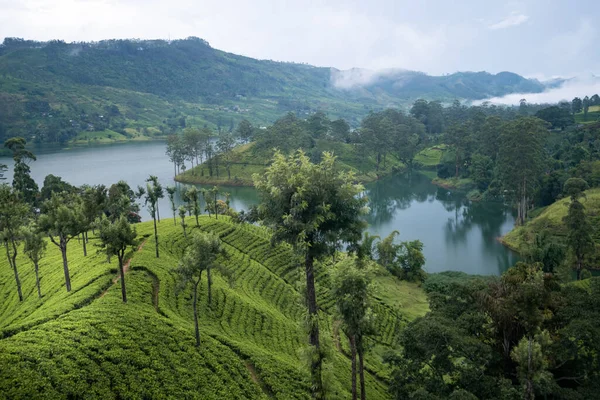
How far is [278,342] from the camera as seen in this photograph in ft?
89.8

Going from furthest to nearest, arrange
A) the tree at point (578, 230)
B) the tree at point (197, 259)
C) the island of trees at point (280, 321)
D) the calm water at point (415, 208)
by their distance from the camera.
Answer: the calm water at point (415, 208)
the tree at point (578, 230)
the tree at point (197, 259)
the island of trees at point (280, 321)

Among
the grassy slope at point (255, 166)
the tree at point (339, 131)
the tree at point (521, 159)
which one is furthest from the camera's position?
the tree at point (339, 131)

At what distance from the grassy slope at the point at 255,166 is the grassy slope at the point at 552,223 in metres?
48.5

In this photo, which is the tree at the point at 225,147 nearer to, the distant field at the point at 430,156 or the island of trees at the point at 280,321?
the distant field at the point at 430,156

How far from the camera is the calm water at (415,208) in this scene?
58.5 metres

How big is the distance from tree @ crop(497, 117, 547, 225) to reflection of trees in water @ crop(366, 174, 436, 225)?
22429mm

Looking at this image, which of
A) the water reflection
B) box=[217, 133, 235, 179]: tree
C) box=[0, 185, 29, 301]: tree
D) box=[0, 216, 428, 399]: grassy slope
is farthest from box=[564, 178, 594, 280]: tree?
box=[217, 133, 235, 179]: tree

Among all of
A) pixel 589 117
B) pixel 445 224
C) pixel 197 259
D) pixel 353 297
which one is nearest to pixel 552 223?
pixel 445 224

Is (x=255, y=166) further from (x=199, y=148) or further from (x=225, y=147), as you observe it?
(x=199, y=148)

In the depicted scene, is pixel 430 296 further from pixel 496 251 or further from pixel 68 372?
pixel 496 251

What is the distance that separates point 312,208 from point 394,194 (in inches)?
3332

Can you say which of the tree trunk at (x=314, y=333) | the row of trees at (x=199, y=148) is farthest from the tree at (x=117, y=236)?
Answer: the row of trees at (x=199, y=148)

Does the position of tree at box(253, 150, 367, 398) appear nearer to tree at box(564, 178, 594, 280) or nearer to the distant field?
tree at box(564, 178, 594, 280)

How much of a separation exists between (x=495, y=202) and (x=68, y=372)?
87161 millimetres
